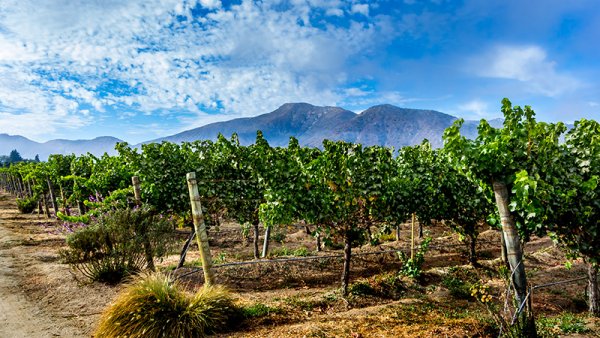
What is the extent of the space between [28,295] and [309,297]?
25.5 ft

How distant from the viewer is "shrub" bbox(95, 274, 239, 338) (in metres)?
5.23

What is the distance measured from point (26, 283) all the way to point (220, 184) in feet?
21.9

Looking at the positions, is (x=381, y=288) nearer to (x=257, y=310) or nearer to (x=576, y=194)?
(x=257, y=310)

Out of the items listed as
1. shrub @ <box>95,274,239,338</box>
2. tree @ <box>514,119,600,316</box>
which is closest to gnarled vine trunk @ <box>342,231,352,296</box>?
shrub @ <box>95,274,239,338</box>

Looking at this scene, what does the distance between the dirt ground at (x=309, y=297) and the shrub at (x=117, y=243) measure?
507mm

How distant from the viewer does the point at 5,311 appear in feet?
25.4

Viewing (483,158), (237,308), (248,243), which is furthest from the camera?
(248,243)

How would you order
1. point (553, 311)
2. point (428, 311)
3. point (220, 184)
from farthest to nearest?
point (220, 184), point (553, 311), point (428, 311)

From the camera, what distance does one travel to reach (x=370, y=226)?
31.7 ft

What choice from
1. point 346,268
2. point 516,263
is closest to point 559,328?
point 516,263

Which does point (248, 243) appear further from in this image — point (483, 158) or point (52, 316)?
point (483, 158)

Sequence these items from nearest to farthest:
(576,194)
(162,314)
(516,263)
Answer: (516,263)
(576,194)
(162,314)

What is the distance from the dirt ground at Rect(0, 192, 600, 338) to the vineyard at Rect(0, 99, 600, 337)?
7 cm

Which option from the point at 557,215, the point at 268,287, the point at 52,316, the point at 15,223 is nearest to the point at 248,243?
the point at 268,287
